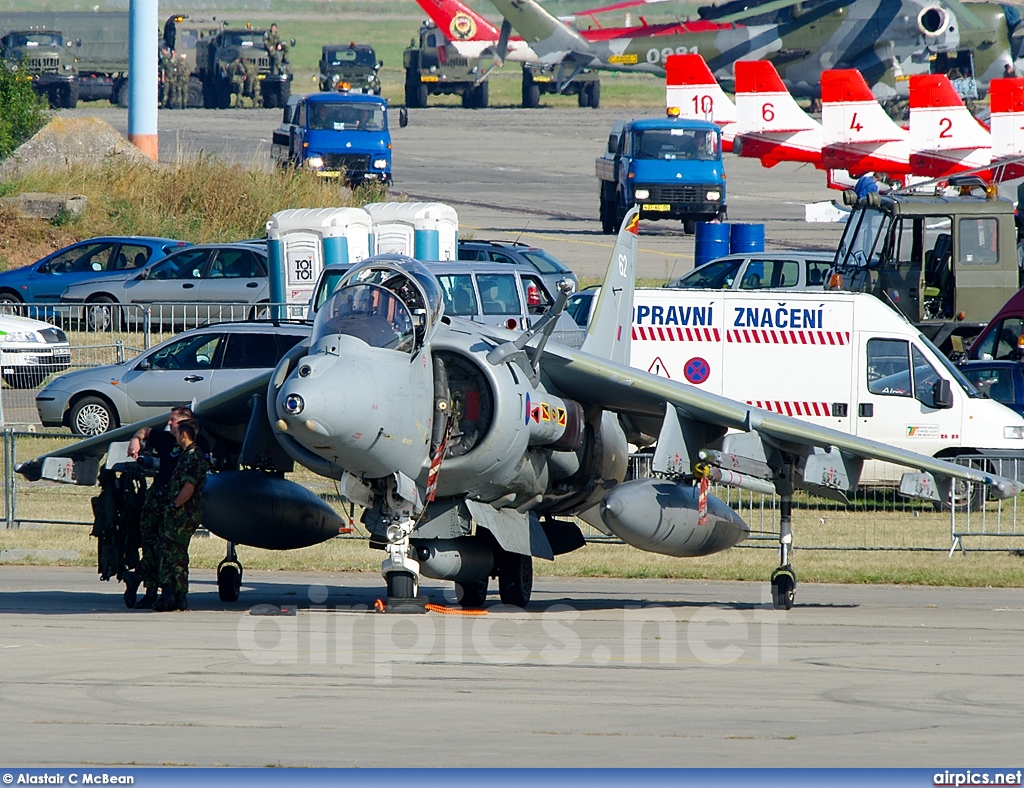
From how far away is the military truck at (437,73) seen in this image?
7469 centimetres

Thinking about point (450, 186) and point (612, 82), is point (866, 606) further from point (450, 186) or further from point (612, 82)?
point (612, 82)

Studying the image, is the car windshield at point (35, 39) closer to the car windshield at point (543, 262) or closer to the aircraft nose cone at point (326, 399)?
the car windshield at point (543, 262)

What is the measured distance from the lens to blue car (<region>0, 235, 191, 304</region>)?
3061 cm

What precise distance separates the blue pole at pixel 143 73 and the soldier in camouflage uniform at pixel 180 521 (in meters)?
31.1

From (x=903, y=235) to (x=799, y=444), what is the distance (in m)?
13.9

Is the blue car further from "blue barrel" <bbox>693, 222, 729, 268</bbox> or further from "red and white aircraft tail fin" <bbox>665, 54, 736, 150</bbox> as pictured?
"red and white aircraft tail fin" <bbox>665, 54, 736, 150</bbox>

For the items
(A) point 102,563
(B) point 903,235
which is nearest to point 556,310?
(A) point 102,563

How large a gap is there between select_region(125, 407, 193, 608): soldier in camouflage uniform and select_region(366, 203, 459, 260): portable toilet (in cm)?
1503

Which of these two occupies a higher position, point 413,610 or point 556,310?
point 556,310

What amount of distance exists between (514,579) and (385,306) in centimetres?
331

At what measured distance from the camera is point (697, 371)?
65.0 ft

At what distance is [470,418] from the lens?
38.9 ft

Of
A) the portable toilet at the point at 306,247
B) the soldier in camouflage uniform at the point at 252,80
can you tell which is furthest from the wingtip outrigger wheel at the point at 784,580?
the soldier in camouflage uniform at the point at 252,80

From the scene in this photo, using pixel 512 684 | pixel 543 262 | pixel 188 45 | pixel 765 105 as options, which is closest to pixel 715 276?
pixel 543 262
